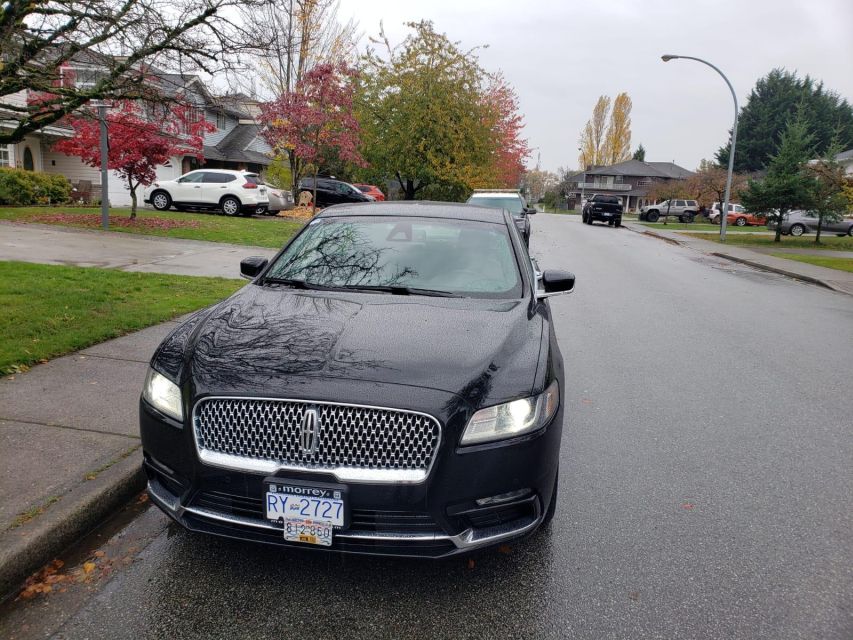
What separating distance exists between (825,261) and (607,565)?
20691 millimetres

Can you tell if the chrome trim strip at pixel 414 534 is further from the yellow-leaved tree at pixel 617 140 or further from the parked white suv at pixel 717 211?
the yellow-leaved tree at pixel 617 140

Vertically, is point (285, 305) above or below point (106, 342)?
above

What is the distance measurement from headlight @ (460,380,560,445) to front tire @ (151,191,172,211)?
23858mm

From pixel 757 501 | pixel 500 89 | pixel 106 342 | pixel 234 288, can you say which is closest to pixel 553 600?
pixel 757 501

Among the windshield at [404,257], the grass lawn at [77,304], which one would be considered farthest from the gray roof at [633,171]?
the windshield at [404,257]

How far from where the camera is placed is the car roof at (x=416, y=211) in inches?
191

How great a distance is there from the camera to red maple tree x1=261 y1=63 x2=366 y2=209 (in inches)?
937

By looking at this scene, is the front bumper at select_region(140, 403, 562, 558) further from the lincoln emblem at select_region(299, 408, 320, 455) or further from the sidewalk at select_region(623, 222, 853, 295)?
the sidewalk at select_region(623, 222, 853, 295)

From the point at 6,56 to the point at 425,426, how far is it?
506 centimetres

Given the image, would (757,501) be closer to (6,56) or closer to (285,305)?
(285,305)

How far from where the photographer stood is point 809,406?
5680 millimetres

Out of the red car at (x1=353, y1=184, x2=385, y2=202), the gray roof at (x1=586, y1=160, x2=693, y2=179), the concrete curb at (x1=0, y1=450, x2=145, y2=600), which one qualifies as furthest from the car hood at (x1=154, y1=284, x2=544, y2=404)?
the gray roof at (x1=586, y1=160, x2=693, y2=179)

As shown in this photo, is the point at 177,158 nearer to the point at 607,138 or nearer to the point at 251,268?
the point at 251,268

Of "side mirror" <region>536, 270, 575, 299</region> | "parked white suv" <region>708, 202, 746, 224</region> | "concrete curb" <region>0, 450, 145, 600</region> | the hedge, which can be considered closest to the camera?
"concrete curb" <region>0, 450, 145, 600</region>
